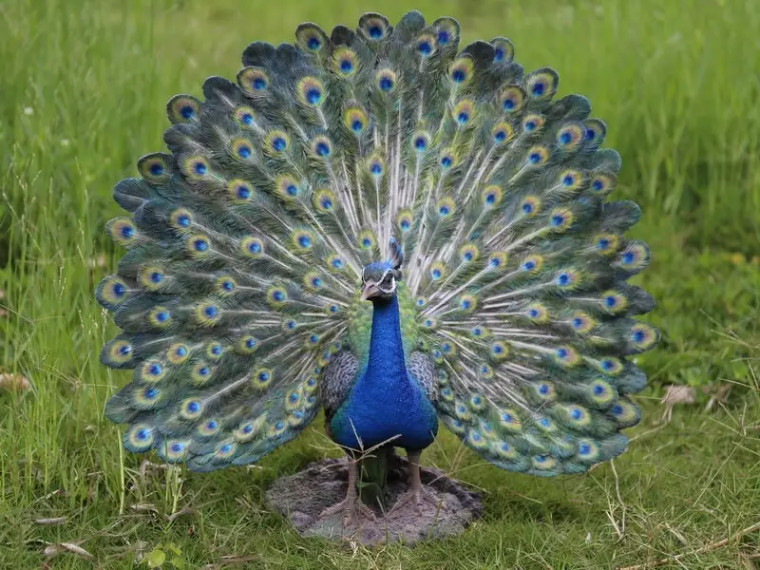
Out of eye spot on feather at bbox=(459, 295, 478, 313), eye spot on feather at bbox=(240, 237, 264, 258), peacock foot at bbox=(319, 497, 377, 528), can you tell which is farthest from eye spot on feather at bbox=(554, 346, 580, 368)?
eye spot on feather at bbox=(240, 237, 264, 258)

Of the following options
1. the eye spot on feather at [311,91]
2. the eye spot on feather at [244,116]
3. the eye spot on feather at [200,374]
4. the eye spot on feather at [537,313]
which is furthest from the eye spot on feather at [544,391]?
the eye spot on feather at [244,116]

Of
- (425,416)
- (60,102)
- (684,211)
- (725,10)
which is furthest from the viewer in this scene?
(725,10)

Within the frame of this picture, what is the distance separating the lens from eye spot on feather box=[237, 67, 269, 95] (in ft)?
14.6

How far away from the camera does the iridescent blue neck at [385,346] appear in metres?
4.09

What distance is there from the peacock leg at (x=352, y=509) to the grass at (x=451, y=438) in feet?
0.56

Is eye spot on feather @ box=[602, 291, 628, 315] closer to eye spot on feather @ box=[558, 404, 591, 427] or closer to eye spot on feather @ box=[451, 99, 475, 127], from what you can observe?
eye spot on feather @ box=[558, 404, 591, 427]

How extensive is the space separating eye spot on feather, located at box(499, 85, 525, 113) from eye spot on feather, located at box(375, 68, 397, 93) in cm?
44

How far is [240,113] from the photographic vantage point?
4496mm

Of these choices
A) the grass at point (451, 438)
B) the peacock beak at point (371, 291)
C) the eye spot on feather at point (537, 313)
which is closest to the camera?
the peacock beak at point (371, 291)

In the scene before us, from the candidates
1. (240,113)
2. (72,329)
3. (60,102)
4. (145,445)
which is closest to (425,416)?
(145,445)

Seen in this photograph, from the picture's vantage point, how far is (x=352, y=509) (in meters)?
4.47

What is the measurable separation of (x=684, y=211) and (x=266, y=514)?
3516 mm

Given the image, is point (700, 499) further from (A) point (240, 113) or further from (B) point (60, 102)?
(B) point (60, 102)

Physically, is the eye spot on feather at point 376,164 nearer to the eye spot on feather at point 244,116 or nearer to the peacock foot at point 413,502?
the eye spot on feather at point 244,116
